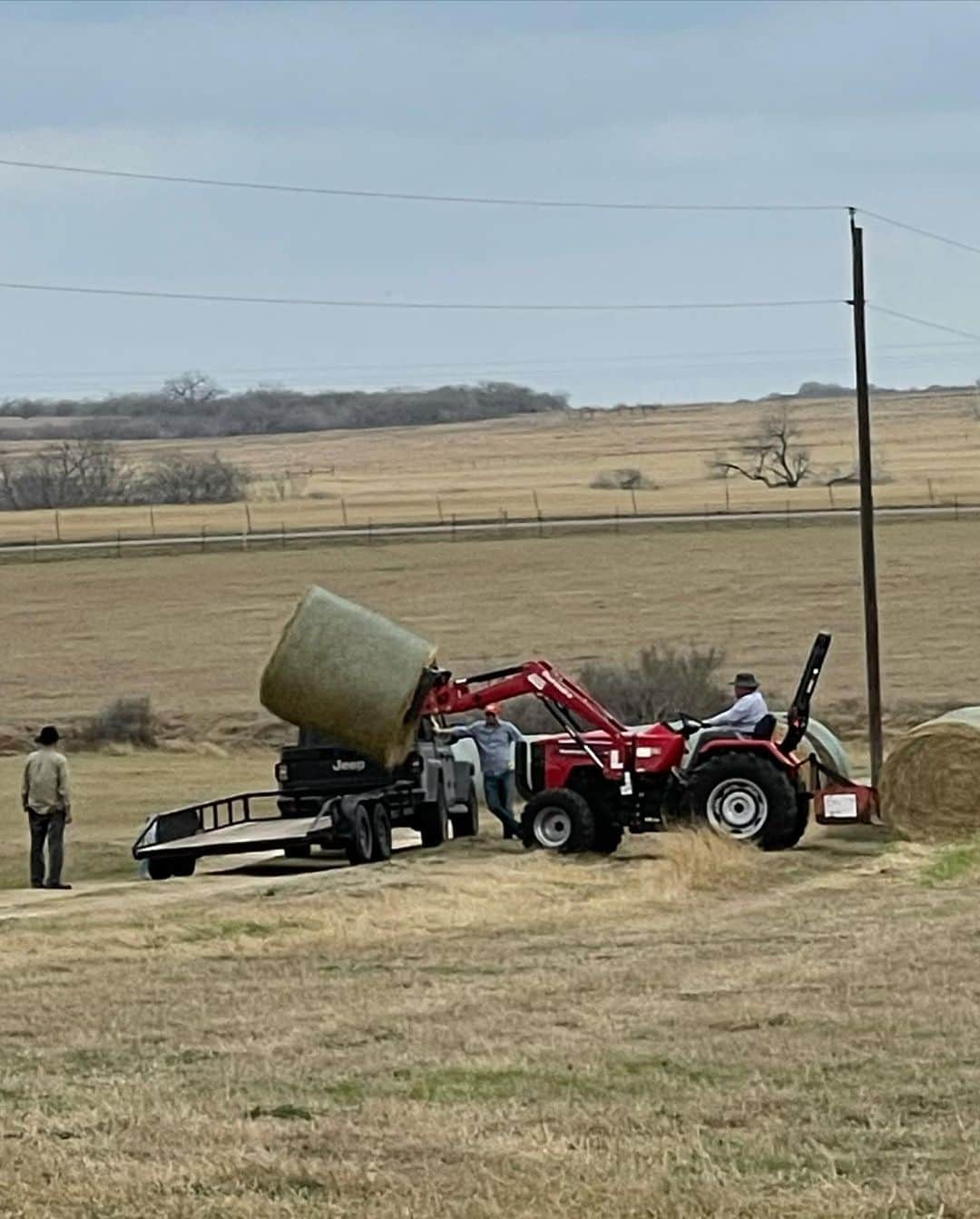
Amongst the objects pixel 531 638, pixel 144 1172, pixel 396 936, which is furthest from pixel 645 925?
pixel 531 638

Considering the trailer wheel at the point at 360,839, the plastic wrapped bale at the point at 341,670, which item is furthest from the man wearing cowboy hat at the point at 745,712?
the trailer wheel at the point at 360,839

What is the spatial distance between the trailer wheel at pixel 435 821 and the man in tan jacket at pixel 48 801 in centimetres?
364

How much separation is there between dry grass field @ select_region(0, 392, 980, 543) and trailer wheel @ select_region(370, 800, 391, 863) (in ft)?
169

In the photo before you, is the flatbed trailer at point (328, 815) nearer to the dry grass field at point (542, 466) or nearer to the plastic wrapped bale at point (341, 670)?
the plastic wrapped bale at point (341, 670)

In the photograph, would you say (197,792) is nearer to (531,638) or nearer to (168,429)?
(531,638)

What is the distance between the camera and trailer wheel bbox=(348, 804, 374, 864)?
2220 cm

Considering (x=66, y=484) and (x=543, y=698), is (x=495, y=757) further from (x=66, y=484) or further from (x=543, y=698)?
(x=66, y=484)

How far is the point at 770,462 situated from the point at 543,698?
321ft

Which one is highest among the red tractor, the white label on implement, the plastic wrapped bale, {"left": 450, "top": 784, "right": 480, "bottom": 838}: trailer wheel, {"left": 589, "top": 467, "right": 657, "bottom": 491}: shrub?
the plastic wrapped bale

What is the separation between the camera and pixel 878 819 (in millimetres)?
22969

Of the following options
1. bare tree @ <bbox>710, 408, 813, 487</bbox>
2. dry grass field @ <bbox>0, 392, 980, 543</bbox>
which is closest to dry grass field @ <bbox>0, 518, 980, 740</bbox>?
dry grass field @ <bbox>0, 392, 980, 543</bbox>

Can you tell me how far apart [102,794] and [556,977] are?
23019 millimetres

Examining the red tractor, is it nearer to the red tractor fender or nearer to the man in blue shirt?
the red tractor fender

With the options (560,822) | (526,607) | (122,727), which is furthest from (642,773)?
(526,607)
